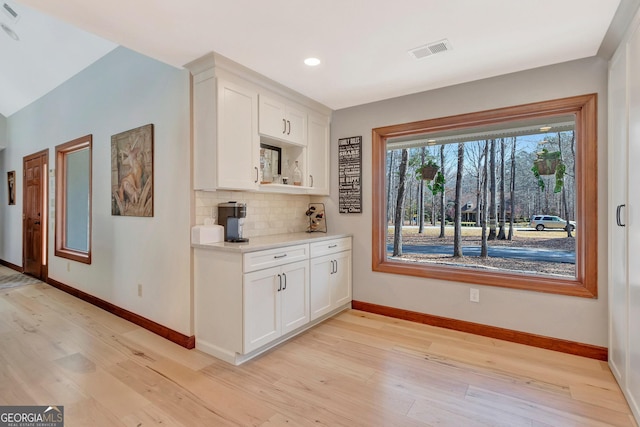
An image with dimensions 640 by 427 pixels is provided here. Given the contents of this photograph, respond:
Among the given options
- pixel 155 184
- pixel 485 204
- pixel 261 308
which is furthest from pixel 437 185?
pixel 155 184

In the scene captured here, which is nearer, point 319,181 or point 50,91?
point 319,181

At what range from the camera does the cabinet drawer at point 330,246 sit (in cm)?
314

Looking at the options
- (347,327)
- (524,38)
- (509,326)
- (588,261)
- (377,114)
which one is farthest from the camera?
(377,114)

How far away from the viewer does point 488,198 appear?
3.24m

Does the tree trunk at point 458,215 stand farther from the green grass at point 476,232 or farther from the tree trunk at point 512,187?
the tree trunk at point 512,187

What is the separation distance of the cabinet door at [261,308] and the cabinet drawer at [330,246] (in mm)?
558

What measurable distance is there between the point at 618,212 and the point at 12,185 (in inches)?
334

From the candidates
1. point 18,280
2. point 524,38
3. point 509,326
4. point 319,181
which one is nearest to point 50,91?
point 18,280

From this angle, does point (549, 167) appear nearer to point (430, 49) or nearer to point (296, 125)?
point (430, 49)

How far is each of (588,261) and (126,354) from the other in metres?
3.78

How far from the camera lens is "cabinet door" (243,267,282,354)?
2426mm

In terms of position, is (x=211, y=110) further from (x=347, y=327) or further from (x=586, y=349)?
(x=586, y=349)

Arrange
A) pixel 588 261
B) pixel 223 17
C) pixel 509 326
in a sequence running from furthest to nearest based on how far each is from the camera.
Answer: pixel 509 326 → pixel 588 261 → pixel 223 17

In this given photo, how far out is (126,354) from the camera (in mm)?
2590
